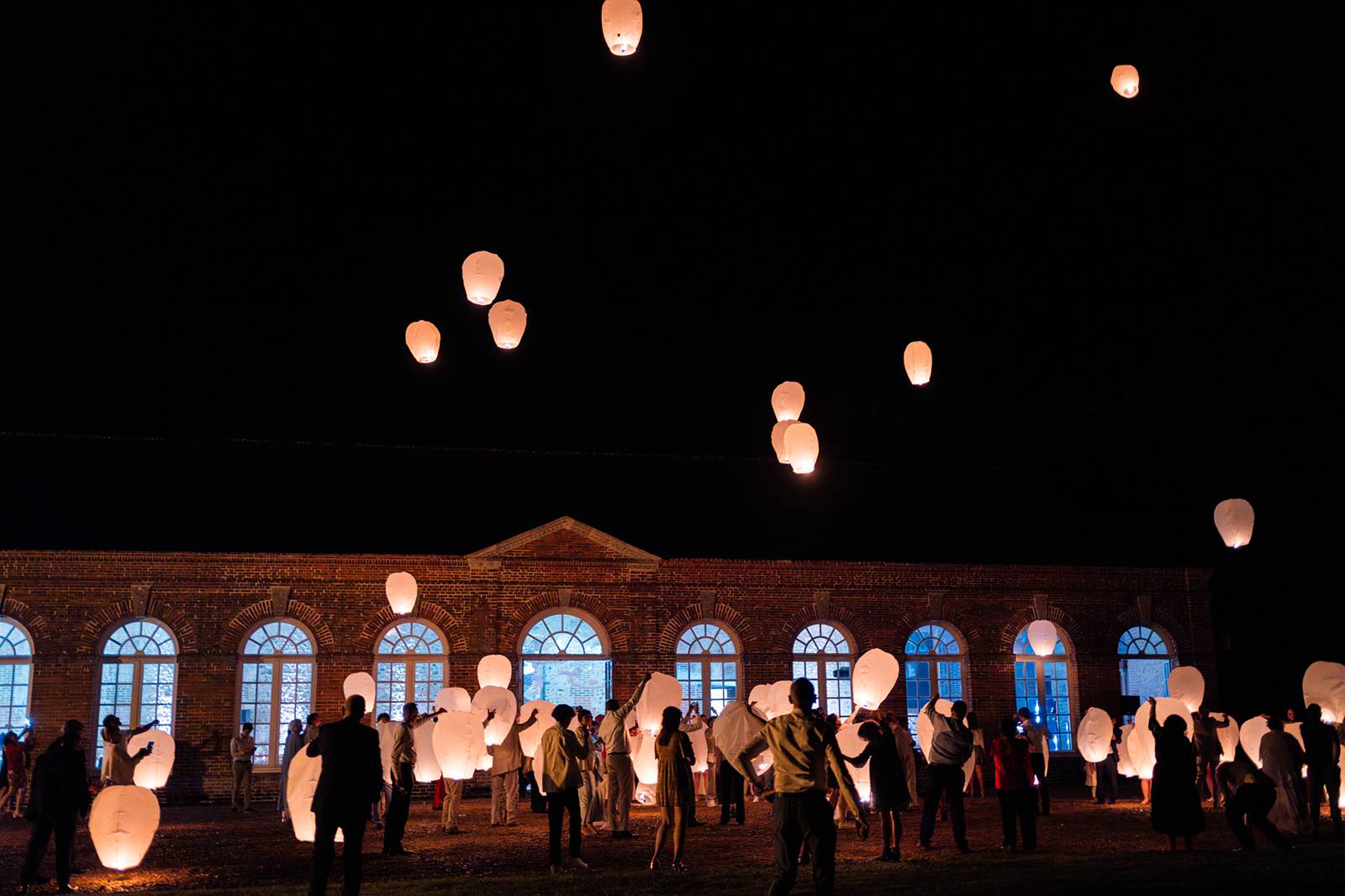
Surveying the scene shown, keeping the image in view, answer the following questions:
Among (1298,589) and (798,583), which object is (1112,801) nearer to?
(798,583)

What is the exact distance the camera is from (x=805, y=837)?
25.2 feet

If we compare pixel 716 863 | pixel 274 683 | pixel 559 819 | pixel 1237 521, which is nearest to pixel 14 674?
pixel 274 683

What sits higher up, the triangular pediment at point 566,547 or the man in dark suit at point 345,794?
the triangular pediment at point 566,547

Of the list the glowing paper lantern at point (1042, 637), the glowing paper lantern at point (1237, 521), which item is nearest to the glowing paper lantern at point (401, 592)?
the glowing paper lantern at point (1042, 637)

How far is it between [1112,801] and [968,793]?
243 centimetres

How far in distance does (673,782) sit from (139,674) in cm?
1273

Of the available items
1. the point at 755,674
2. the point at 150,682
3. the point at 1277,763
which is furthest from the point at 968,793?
the point at 150,682

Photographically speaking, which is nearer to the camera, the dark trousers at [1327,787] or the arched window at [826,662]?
the dark trousers at [1327,787]

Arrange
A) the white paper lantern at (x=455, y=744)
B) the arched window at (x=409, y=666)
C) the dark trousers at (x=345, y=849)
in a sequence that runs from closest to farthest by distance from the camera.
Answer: the dark trousers at (x=345, y=849)
the white paper lantern at (x=455, y=744)
the arched window at (x=409, y=666)

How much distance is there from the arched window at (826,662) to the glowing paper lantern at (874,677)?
24.9 feet

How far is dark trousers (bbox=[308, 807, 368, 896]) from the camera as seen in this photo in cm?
781

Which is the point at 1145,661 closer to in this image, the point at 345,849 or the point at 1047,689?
the point at 1047,689

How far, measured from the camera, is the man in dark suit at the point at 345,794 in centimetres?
782

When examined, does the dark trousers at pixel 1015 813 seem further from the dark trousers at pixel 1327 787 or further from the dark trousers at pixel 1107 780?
the dark trousers at pixel 1107 780
